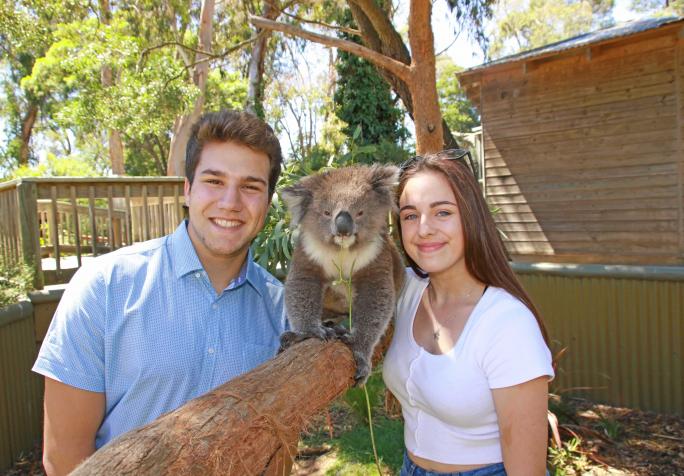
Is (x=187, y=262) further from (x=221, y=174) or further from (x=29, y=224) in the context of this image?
(x=29, y=224)

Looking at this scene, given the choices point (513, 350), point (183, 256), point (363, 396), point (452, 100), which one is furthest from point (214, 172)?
point (452, 100)

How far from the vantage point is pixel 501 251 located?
2029 mm

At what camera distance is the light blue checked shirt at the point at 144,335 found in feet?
5.63

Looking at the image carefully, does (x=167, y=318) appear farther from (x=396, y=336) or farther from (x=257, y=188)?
(x=396, y=336)

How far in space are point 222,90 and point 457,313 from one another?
65.7 ft

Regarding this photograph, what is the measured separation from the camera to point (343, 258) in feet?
8.91

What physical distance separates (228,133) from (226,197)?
24 cm

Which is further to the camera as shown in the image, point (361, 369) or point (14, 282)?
point (14, 282)

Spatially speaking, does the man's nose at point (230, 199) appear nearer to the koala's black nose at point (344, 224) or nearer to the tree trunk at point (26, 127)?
the koala's black nose at point (344, 224)

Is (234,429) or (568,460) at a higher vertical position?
(234,429)

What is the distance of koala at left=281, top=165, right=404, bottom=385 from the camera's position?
95.8 inches

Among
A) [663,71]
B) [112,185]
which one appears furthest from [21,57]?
[663,71]

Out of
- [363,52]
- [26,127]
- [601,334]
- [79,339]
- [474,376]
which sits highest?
[26,127]

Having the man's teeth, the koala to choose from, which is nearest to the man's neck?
the man's teeth
